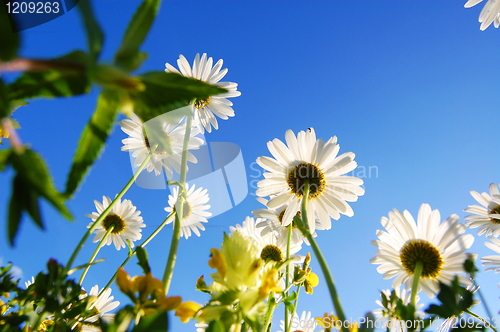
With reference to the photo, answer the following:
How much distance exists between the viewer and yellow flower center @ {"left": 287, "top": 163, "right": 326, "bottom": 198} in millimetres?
1371

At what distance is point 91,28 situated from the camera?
199 millimetres

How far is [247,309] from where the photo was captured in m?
0.41

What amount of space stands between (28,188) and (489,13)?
7.20ft

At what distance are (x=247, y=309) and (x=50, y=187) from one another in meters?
0.29

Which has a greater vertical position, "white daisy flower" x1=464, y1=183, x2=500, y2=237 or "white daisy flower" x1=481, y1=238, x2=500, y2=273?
"white daisy flower" x1=464, y1=183, x2=500, y2=237

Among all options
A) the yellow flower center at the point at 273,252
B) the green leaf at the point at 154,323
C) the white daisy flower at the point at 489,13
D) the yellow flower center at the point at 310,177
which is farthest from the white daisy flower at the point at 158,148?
the white daisy flower at the point at 489,13

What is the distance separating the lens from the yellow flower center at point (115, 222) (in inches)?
80.0

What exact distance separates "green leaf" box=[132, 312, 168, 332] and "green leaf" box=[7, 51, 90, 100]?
22 cm

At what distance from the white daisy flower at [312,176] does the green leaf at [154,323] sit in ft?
3.02

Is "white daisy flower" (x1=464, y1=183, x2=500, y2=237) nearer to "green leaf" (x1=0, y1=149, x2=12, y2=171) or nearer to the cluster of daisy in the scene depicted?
the cluster of daisy

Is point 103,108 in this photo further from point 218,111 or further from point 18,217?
point 218,111

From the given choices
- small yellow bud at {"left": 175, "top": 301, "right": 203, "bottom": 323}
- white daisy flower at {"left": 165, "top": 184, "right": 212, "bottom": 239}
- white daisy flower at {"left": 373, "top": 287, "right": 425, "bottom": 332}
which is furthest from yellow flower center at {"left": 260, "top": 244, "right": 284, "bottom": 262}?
small yellow bud at {"left": 175, "top": 301, "right": 203, "bottom": 323}

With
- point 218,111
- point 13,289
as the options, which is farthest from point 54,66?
point 218,111

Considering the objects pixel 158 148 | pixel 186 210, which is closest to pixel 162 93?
pixel 158 148
